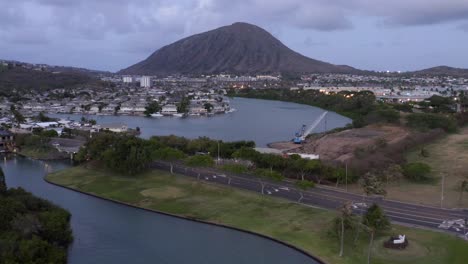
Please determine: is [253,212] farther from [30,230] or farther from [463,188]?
[463,188]

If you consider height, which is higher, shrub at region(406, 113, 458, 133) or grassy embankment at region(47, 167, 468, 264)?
shrub at region(406, 113, 458, 133)

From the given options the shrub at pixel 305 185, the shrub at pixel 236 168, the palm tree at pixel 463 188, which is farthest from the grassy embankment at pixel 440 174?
the shrub at pixel 236 168

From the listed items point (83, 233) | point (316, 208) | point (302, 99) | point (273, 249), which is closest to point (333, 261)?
point (273, 249)

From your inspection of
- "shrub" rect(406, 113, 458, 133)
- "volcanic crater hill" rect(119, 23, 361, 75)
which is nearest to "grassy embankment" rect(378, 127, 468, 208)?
"shrub" rect(406, 113, 458, 133)

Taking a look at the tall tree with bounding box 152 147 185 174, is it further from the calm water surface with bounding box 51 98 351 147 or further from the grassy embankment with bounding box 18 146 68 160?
the calm water surface with bounding box 51 98 351 147

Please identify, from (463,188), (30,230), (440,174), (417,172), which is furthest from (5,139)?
(463,188)

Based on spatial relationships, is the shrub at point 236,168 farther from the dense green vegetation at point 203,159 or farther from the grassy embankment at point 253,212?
the grassy embankment at point 253,212

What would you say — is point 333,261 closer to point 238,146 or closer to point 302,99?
point 238,146
